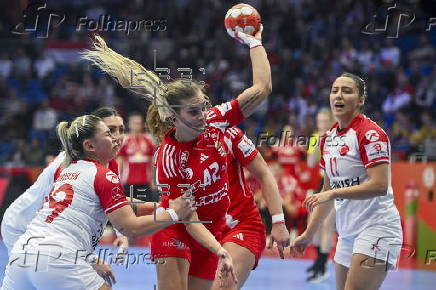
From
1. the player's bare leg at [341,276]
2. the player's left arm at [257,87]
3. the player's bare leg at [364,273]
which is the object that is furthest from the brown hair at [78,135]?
the player's bare leg at [341,276]

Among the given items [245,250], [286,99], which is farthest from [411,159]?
[245,250]

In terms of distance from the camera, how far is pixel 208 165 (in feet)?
15.1

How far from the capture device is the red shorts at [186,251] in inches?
181

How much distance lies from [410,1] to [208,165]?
47.4ft

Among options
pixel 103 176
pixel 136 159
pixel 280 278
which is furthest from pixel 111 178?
pixel 136 159

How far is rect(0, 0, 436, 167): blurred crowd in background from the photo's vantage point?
15.4m

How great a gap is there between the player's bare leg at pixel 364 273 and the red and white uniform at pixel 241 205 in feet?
2.00

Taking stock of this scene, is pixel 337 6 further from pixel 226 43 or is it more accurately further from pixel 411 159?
pixel 411 159

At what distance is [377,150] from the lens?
498 centimetres

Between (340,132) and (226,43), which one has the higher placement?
(226,43)

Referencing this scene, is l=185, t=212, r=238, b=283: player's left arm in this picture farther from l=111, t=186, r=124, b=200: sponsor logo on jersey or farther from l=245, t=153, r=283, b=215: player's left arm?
l=245, t=153, r=283, b=215: player's left arm

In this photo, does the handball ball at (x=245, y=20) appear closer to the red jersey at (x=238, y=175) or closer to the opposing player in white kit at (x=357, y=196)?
the red jersey at (x=238, y=175)

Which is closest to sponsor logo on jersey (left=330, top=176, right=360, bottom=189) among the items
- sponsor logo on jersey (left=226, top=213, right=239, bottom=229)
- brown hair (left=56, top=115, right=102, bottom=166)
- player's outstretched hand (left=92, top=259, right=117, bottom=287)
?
sponsor logo on jersey (left=226, top=213, right=239, bottom=229)

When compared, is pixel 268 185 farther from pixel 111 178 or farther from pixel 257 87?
pixel 111 178
